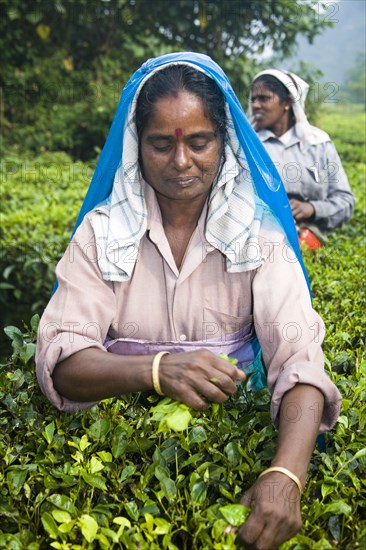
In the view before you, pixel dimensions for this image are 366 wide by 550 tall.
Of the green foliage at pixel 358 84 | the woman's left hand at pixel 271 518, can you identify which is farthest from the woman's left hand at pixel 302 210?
the green foliage at pixel 358 84

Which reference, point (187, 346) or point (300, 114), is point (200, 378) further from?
point (300, 114)

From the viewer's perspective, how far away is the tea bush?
1.41 metres

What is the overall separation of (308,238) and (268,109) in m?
1.15

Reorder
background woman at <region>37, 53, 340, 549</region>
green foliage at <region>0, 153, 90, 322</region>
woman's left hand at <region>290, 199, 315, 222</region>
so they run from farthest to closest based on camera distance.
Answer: green foliage at <region>0, 153, 90, 322</region> → woman's left hand at <region>290, 199, 315, 222</region> → background woman at <region>37, 53, 340, 549</region>

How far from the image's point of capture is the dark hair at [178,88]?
1870 millimetres

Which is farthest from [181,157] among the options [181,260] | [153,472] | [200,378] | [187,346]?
[153,472]

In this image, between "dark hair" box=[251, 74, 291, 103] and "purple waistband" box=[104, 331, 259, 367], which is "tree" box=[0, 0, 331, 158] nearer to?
"dark hair" box=[251, 74, 291, 103]

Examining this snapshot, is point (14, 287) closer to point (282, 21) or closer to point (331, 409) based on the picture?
point (331, 409)

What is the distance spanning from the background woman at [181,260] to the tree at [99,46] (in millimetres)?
8190

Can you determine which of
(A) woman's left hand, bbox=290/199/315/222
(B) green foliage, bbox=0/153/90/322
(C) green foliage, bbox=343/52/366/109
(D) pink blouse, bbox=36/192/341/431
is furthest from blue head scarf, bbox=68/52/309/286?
(C) green foliage, bbox=343/52/366/109

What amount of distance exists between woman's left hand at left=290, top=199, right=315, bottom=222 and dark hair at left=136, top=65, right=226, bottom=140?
2.43m

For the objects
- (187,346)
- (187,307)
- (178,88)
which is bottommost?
(187,346)

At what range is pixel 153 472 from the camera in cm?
157

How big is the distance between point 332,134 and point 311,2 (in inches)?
227
